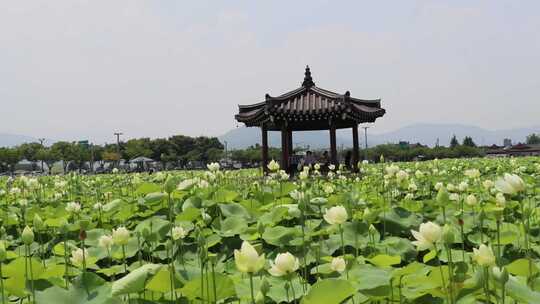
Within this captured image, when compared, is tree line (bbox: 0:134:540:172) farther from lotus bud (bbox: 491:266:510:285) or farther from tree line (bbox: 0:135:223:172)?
lotus bud (bbox: 491:266:510:285)

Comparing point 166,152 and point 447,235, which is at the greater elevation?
point 166,152

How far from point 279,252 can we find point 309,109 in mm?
9904

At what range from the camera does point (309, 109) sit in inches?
472

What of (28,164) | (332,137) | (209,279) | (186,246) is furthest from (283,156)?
(28,164)

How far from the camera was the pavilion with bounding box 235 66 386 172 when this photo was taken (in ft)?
39.2

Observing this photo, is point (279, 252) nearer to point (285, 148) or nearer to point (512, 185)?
point (512, 185)

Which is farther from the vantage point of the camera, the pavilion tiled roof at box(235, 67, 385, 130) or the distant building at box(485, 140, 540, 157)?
the distant building at box(485, 140, 540, 157)

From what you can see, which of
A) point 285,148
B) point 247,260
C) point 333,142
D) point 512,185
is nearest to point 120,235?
point 247,260

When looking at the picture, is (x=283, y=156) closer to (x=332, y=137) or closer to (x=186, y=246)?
(x=332, y=137)

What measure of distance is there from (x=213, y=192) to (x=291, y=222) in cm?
82

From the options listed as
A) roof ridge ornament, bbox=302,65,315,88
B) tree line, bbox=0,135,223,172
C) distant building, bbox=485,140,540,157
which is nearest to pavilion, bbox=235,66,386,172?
roof ridge ornament, bbox=302,65,315,88

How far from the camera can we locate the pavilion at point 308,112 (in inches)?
470

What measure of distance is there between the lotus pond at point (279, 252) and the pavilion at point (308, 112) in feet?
25.8

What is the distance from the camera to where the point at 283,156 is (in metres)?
12.8
